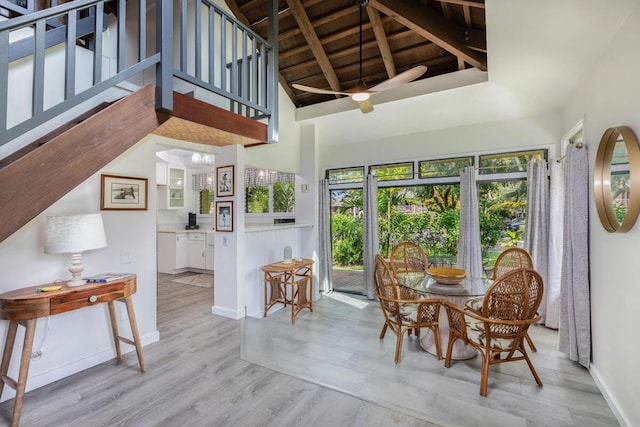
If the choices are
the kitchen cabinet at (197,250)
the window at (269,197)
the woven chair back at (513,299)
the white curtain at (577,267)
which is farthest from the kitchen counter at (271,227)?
the white curtain at (577,267)

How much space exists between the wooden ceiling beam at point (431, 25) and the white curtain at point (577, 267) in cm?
150

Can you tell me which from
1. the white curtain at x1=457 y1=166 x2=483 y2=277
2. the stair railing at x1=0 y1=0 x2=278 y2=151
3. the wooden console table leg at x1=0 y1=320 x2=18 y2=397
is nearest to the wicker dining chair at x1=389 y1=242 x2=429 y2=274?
the white curtain at x1=457 y1=166 x2=483 y2=277

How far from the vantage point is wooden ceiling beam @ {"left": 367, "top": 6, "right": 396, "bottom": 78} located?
3635 millimetres

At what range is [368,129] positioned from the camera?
16.4ft

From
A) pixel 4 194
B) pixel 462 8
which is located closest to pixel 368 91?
pixel 462 8

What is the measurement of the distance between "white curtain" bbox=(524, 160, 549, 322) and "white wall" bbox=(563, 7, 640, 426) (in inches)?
42.6

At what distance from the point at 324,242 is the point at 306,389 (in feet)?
10.0

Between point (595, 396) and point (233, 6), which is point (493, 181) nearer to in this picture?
point (595, 396)

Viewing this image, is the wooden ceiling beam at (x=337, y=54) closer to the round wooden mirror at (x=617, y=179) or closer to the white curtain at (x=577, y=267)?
the white curtain at (x=577, y=267)

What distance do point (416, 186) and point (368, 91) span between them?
2.34m

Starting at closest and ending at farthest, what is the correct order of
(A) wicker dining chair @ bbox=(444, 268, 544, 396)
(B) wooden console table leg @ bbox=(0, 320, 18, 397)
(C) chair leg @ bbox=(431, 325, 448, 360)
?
1. (B) wooden console table leg @ bbox=(0, 320, 18, 397)
2. (A) wicker dining chair @ bbox=(444, 268, 544, 396)
3. (C) chair leg @ bbox=(431, 325, 448, 360)

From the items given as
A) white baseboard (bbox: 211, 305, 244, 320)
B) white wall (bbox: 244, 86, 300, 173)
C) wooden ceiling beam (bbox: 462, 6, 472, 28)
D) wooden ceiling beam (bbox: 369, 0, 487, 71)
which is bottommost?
white baseboard (bbox: 211, 305, 244, 320)

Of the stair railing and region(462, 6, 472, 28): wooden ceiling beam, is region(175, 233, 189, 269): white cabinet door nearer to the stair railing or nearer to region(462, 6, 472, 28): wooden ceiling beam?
the stair railing

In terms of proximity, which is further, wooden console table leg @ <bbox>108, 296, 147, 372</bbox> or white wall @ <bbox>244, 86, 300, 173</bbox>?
white wall @ <bbox>244, 86, 300, 173</bbox>
